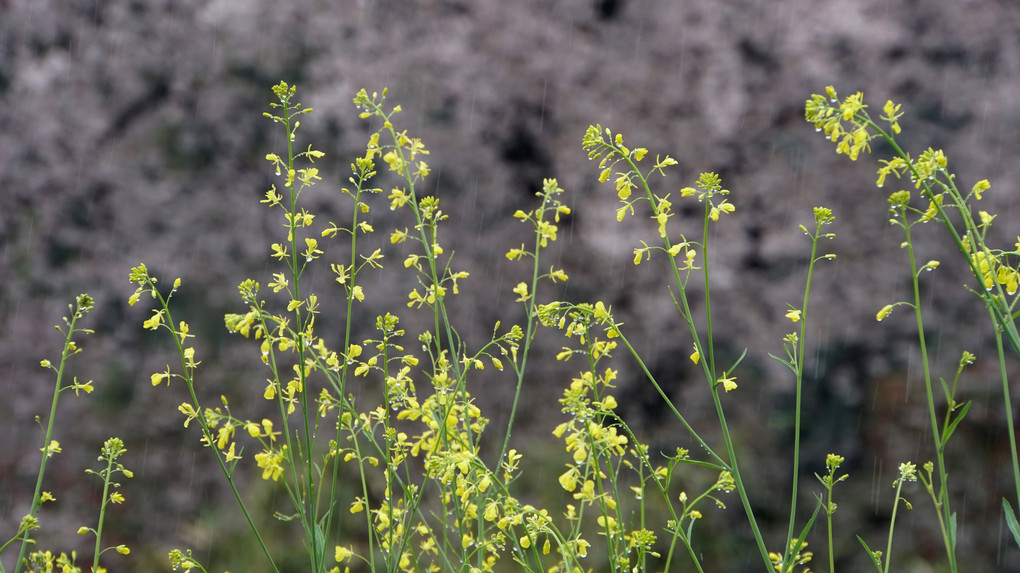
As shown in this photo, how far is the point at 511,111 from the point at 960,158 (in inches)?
95.4

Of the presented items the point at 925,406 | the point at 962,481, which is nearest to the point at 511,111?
the point at 925,406

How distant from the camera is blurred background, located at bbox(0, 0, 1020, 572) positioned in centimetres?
367

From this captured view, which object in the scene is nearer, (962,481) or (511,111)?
(962,481)

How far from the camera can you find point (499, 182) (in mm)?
4012

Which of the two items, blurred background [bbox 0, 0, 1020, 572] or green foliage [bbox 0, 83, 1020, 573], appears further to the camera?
blurred background [bbox 0, 0, 1020, 572]

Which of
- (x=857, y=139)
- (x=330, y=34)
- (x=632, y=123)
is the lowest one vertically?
(x=632, y=123)

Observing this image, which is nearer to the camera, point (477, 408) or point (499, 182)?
point (477, 408)

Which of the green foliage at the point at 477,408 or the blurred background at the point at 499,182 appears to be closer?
the green foliage at the point at 477,408

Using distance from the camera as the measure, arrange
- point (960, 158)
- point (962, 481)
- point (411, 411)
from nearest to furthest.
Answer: point (411, 411)
point (962, 481)
point (960, 158)

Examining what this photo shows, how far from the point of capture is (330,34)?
170 inches

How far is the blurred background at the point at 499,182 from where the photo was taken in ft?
12.0

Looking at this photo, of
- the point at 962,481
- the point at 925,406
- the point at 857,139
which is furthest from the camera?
the point at 925,406

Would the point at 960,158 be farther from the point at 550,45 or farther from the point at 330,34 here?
the point at 330,34

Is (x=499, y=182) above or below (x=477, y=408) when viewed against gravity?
below
